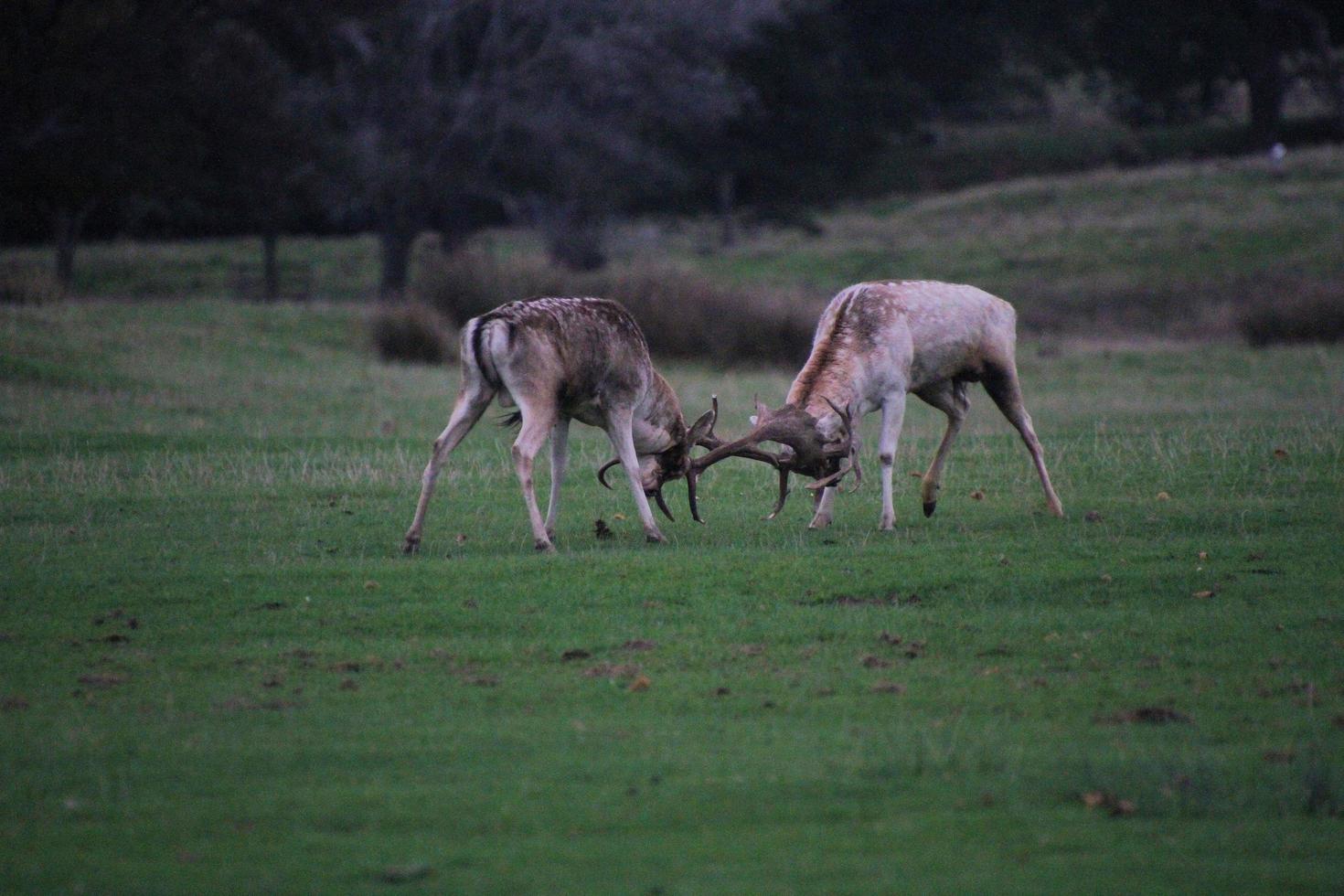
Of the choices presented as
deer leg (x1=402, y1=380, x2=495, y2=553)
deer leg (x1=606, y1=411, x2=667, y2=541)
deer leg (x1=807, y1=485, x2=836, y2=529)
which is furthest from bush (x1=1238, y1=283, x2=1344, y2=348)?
deer leg (x1=402, y1=380, x2=495, y2=553)

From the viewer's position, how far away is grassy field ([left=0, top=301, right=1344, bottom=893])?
6.59 meters

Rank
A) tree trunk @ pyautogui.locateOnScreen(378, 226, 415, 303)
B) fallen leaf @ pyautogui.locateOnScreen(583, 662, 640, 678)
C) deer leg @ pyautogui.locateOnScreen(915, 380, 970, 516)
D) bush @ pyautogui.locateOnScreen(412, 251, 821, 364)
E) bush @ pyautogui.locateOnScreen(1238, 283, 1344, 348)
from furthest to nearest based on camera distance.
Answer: tree trunk @ pyautogui.locateOnScreen(378, 226, 415, 303)
bush @ pyautogui.locateOnScreen(412, 251, 821, 364)
bush @ pyautogui.locateOnScreen(1238, 283, 1344, 348)
deer leg @ pyautogui.locateOnScreen(915, 380, 970, 516)
fallen leaf @ pyautogui.locateOnScreen(583, 662, 640, 678)

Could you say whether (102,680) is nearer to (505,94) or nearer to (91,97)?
(91,97)

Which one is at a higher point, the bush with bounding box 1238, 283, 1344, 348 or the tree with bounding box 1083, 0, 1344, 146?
the tree with bounding box 1083, 0, 1344, 146

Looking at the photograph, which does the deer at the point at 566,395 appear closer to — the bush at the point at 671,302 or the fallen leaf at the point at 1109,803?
the fallen leaf at the point at 1109,803

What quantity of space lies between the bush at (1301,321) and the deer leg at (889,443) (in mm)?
24451

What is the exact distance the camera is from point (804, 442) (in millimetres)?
13680

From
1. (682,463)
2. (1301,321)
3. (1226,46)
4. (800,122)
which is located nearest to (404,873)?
(682,463)

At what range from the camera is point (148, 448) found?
65.8ft

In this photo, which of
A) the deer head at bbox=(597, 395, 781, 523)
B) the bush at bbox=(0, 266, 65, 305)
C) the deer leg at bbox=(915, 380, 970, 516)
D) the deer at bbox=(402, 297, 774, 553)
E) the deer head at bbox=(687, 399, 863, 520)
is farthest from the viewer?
the bush at bbox=(0, 266, 65, 305)

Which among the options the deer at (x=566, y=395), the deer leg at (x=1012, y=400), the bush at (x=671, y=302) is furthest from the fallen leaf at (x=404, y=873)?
the bush at (x=671, y=302)

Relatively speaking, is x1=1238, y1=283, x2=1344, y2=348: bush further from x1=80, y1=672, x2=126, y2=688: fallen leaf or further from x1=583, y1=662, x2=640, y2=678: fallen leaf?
x1=80, y1=672, x2=126, y2=688: fallen leaf

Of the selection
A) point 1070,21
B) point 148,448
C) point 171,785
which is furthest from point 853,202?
point 171,785

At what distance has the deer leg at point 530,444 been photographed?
41.4ft
